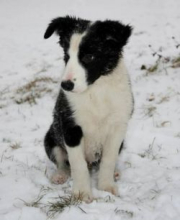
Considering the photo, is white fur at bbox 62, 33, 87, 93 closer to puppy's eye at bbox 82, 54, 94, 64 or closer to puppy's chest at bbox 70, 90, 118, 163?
puppy's eye at bbox 82, 54, 94, 64

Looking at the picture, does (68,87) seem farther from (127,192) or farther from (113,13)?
(113,13)

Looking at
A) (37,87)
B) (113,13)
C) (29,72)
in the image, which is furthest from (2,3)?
(37,87)

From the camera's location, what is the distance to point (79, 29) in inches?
138

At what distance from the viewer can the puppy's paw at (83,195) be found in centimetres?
333

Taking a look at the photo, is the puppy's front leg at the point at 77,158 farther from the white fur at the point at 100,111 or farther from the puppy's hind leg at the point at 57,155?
the puppy's hind leg at the point at 57,155

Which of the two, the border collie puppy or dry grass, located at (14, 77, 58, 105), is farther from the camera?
dry grass, located at (14, 77, 58, 105)

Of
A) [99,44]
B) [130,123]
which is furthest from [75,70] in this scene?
[130,123]

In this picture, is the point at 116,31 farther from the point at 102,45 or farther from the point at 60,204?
the point at 60,204

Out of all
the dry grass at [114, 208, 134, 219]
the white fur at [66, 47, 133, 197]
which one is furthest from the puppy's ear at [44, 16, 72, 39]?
the dry grass at [114, 208, 134, 219]

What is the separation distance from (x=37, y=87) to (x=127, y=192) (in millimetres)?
4266

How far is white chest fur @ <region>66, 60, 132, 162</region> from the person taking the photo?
3.62m

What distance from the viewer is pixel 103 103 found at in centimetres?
363

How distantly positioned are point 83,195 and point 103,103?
0.86m

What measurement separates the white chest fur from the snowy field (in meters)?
0.64
